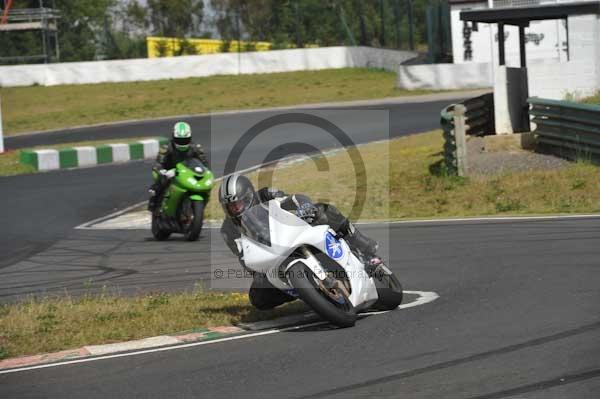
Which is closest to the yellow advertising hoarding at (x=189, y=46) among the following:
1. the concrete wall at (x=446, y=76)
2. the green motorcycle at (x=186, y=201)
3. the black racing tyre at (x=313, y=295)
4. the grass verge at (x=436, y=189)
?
the concrete wall at (x=446, y=76)

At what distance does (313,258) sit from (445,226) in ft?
21.0

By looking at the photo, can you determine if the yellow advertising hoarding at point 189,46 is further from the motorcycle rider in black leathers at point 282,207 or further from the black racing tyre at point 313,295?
the black racing tyre at point 313,295

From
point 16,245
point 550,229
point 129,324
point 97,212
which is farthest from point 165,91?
point 129,324

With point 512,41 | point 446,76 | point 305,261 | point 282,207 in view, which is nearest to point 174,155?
point 282,207

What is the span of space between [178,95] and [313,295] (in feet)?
103

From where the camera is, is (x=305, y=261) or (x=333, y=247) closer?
(x=305, y=261)

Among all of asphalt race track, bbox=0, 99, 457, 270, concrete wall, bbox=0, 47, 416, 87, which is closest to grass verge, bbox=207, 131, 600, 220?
asphalt race track, bbox=0, 99, 457, 270

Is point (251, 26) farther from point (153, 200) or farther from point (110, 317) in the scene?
point (110, 317)

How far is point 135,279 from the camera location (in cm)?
1108

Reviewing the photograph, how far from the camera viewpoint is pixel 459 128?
1720 cm

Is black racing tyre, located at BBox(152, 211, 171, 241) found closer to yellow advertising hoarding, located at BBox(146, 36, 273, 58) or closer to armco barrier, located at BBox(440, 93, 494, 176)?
armco barrier, located at BBox(440, 93, 494, 176)

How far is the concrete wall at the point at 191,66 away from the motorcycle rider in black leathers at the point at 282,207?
33726 mm

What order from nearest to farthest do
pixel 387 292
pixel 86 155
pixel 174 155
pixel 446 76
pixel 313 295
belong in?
pixel 313 295, pixel 387 292, pixel 174 155, pixel 86 155, pixel 446 76

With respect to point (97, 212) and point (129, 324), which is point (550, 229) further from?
point (97, 212)
